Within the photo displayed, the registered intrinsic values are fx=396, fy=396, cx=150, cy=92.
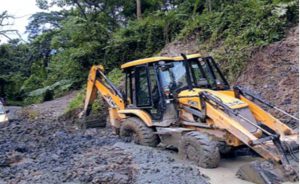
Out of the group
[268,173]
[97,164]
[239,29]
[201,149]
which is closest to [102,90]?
[97,164]

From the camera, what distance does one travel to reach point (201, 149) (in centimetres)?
701

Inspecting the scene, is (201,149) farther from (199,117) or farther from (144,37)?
(144,37)

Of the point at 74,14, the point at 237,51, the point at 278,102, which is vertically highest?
the point at 74,14

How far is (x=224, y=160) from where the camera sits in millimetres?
7887

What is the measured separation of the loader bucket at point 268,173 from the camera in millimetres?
5820

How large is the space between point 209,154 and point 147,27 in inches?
530

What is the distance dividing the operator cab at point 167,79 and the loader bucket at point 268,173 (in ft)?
8.15

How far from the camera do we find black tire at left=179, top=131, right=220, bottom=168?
22.8 feet

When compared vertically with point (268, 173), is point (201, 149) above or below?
above

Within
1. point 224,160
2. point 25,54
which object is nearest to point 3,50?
point 25,54

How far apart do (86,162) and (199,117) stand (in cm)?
234

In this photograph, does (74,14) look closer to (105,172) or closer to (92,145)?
(92,145)

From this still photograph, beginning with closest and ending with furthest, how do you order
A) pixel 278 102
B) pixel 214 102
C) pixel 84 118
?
pixel 214 102 < pixel 278 102 < pixel 84 118

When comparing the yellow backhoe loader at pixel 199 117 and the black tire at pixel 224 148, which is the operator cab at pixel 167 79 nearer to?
the yellow backhoe loader at pixel 199 117
